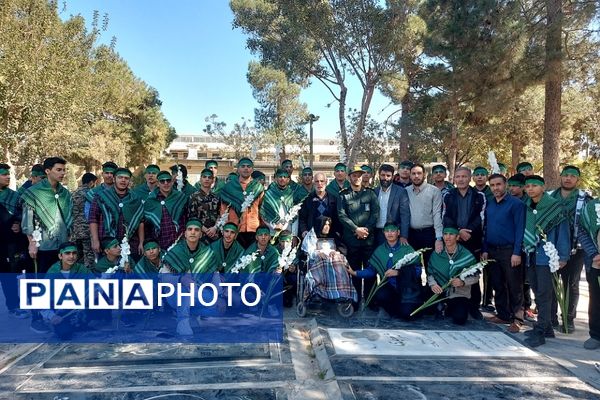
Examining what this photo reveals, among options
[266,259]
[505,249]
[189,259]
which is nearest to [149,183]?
[189,259]

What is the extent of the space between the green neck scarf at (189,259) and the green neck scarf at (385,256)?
192cm

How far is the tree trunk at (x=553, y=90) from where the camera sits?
925cm

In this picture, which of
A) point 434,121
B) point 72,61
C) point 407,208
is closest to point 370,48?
point 434,121

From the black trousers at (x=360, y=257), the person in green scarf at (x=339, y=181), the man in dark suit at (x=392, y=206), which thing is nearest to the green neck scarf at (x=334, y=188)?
the person in green scarf at (x=339, y=181)

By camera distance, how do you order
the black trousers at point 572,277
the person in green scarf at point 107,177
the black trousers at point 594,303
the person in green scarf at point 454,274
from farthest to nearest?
the person in green scarf at point 107,177
the person in green scarf at point 454,274
the black trousers at point 572,277
the black trousers at point 594,303

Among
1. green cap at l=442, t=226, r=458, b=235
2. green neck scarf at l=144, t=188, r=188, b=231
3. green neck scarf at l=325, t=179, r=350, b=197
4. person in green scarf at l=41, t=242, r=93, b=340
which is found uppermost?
green neck scarf at l=325, t=179, r=350, b=197

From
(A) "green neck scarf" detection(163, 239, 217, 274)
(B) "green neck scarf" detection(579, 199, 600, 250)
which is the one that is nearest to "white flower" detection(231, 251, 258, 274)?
(A) "green neck scarf" detection(163, 239, 217, 274)

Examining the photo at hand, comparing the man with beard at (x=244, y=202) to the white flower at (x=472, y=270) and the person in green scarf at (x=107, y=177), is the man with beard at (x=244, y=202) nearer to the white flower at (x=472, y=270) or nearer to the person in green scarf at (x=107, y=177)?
the person in green scarf at (x=107, y=177)

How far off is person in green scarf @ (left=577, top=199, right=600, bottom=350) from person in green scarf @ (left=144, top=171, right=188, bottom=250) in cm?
433

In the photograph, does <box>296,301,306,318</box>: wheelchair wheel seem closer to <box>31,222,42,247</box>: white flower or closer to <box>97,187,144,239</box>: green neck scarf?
<box>97,187,144,239</box>: green neck scarf

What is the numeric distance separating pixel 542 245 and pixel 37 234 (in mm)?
5294

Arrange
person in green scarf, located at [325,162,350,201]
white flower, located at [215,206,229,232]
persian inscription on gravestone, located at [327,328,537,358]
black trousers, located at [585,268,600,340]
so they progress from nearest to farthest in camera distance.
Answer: persian inscription on gravestone, located at [327,328,537,358]
black trousers, located at [585,268,600,340]
white flower, located at [215,206,229,232]
person in green scarf, located at [325,162,350,201]

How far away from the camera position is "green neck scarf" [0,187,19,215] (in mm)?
5219

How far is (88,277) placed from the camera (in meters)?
4.74
